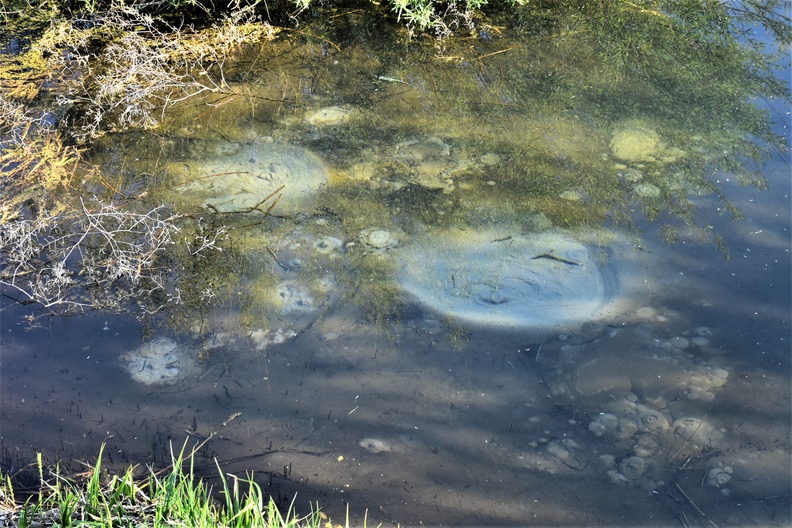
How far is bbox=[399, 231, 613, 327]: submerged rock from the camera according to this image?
3.54 m

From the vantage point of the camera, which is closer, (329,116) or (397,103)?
(329,116)

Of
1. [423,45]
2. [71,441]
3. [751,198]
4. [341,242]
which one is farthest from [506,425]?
[423,45]

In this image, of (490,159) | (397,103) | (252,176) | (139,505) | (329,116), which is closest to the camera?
(139,505)

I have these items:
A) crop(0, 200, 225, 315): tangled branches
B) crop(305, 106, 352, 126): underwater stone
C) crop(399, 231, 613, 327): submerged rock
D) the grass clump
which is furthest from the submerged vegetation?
the grass clump

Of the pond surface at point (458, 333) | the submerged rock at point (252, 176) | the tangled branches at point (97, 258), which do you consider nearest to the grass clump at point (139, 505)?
the pond surface at point (458, 333)

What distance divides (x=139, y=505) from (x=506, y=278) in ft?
6.63

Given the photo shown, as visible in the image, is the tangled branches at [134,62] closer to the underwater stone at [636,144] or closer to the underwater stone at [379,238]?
the underwater stone at [379,238]

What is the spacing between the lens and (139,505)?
8.68ft

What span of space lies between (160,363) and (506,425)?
1.61 m

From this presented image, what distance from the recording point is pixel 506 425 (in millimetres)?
3080

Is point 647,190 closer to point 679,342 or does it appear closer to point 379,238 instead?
point 679,342

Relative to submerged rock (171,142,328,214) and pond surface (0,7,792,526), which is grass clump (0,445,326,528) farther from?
submerged rock (171,142,328,214)

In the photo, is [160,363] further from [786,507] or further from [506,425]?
[786,507]

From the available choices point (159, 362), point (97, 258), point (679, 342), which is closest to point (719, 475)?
point (679, 342)
